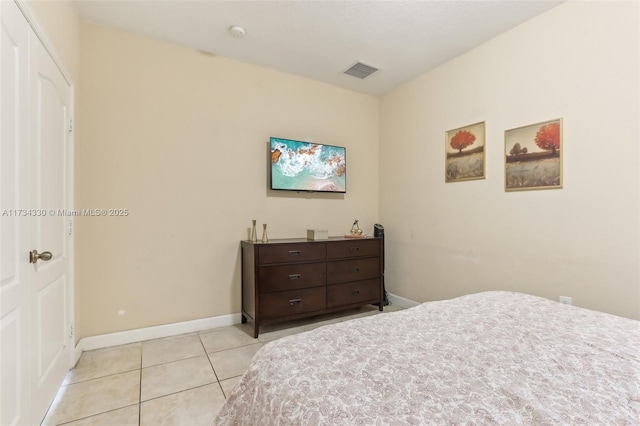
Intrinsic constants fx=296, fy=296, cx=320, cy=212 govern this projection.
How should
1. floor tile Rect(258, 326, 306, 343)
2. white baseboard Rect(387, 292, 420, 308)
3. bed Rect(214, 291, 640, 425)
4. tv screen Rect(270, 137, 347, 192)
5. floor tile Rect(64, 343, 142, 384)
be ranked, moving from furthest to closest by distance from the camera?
white baseboard Rect(387, 292, 420, 308), tv screen Rect(270, 137, 347, 192), floor tile Rect(258, 326, 306, 343), floor tile Rect(64, 343, 142, 384), bed Rect(214, 291, 640, 425)

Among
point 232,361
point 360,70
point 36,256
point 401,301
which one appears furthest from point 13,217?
point 401,301

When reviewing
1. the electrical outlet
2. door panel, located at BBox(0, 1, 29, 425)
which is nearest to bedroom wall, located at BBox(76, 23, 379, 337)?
door panel, located at BBox(0, 1, 29, 425)

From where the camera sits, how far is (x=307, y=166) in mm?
3387

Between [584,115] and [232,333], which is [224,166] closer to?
[232,333]

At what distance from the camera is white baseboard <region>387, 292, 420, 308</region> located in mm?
3482

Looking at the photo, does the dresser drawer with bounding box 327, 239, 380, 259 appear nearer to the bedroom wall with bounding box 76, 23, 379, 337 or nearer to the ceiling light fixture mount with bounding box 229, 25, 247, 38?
the bedroom wall with bounding box 76, 23, 379, 337

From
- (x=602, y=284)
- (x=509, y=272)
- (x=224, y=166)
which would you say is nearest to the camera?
(x=602, y=284)

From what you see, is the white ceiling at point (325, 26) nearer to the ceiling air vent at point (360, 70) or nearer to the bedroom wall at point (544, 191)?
the ceiling air vent at point (360, 70)

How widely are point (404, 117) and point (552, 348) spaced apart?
9.87 feet

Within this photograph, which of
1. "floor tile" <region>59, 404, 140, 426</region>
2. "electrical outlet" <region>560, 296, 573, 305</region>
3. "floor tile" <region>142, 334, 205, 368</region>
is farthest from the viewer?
"floor tile" <region>142, 334, 205, 368</region>

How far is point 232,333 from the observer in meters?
2.81

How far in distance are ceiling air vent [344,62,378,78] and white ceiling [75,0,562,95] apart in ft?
0.25

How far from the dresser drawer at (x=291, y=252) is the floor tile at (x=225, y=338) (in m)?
0.71

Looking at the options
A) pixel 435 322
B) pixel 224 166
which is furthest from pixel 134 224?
pixel 435 322
